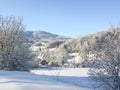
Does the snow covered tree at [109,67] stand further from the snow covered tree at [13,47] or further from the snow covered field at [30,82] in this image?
the snow covered tree at [13,47]

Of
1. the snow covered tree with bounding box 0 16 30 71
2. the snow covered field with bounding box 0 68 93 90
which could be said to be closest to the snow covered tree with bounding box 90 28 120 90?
the snow covered field with bounding box 0 68 93 90

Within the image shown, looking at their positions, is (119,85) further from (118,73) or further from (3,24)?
(3,24)

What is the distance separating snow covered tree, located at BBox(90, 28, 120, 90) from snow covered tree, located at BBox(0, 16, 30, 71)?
13431mm

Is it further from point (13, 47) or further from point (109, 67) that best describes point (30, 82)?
point (13, 47)

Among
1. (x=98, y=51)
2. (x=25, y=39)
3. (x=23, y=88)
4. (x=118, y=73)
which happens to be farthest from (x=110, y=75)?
(x=25, y=39)

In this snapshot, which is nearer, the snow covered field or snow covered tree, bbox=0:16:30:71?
the snow covered field

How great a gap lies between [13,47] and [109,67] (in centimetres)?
1773

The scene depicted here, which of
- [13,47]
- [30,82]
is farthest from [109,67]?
[13,47]

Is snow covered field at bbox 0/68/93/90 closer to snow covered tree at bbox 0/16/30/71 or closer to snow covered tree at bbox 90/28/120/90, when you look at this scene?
snow covered tree at bbox 90/28/120/90

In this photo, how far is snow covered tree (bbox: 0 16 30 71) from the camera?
24.1 meters

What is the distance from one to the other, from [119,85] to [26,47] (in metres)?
17.4

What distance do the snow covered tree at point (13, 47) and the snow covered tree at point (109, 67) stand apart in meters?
13.4

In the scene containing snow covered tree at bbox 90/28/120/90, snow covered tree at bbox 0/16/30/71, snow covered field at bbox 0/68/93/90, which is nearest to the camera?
snow covered field at bbox 0/68/93/90

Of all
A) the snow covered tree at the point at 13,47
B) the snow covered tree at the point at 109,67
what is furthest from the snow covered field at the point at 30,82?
the snow covered tree at the point at 13,47
